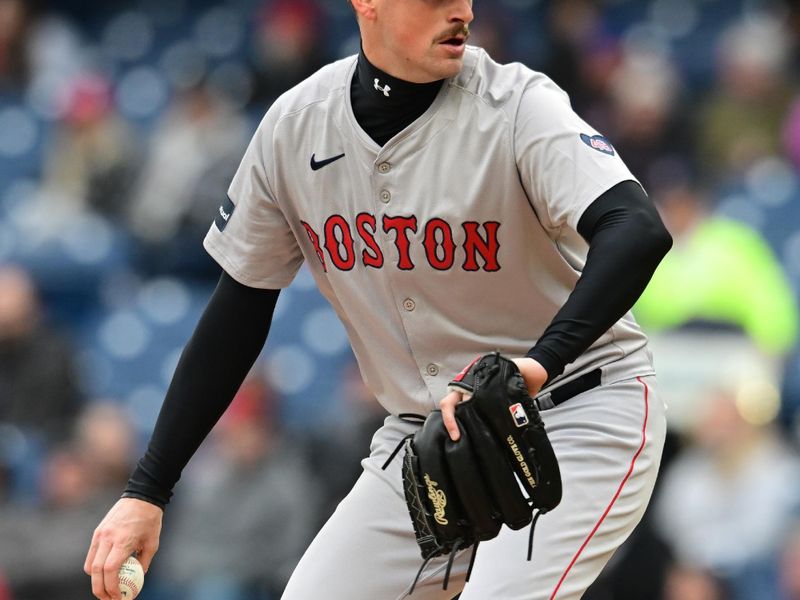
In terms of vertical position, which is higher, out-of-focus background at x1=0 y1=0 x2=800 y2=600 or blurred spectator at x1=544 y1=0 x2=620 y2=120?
blurred spectator at x1=544 y1=0 x2=620 y2=120

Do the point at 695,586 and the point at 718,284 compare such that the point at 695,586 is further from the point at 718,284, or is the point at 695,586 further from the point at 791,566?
the point at 718,284

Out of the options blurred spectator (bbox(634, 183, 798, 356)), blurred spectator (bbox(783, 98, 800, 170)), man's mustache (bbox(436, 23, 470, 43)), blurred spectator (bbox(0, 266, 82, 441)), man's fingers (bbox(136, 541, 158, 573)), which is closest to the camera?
man's mustache (bbox(436, 23, 470, 43))

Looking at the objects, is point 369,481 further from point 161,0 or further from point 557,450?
point 161,0

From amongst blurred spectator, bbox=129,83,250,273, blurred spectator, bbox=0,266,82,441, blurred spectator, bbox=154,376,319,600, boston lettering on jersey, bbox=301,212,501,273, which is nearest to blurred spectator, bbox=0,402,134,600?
blurred spectator, bbox=154,376,319,600

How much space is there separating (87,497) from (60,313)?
2.41 meters

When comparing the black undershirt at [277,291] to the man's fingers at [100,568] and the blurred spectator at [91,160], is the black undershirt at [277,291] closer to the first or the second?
the man's fingers at [100,568]

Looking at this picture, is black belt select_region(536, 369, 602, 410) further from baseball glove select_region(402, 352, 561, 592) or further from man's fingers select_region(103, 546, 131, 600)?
man's fingers select_region(103, 546, 131, 600)

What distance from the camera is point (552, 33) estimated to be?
8945 millimetres

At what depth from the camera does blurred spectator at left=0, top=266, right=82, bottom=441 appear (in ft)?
25.2

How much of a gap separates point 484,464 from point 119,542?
99 cm

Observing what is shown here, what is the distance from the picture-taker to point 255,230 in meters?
3.47

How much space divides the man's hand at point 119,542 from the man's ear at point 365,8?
124 centimetres

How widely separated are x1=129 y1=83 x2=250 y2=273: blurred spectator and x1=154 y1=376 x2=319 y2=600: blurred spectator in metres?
2.08

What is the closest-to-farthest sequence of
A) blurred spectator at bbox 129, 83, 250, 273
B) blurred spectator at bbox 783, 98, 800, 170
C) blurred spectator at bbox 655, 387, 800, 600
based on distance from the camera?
Answer: blurred spectator at bbox 655, 387, 800, 600 → blurred spectator at bbox 783, 98, 800, 170 → blurred spectator at bbox 129, 83, 250, 273
